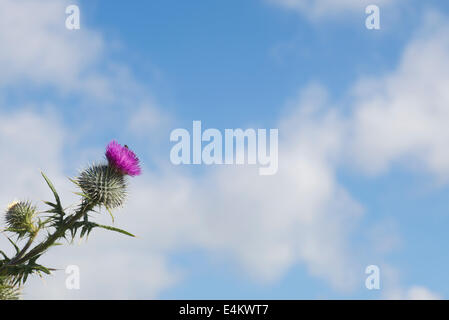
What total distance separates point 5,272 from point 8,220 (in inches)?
98.8

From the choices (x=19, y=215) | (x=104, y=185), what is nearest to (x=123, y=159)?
(x=104, y=185)

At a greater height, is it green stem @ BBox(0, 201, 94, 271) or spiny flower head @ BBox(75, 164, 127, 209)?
spiny flower head @ BBox(75, 164, 127, 209)

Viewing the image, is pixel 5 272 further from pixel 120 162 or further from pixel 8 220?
pixel 120 162

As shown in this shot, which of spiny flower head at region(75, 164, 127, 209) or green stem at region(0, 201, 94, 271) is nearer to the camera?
green stem at region(0, 201, 94, 271)

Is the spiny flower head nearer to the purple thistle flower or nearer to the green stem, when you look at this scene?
the purple thistle flower

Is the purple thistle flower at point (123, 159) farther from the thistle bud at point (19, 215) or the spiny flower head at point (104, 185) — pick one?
the thistle bud at point (19, 215)

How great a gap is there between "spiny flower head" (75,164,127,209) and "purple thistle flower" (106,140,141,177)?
18 cm

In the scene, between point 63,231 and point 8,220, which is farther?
point 8,220

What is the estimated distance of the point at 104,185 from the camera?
11.0 meters

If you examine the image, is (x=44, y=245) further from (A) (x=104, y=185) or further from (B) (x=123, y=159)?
(B) (x=123, y=159)

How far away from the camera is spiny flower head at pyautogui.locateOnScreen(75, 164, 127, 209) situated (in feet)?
35.5

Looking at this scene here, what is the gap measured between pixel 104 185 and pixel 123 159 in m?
0.65
